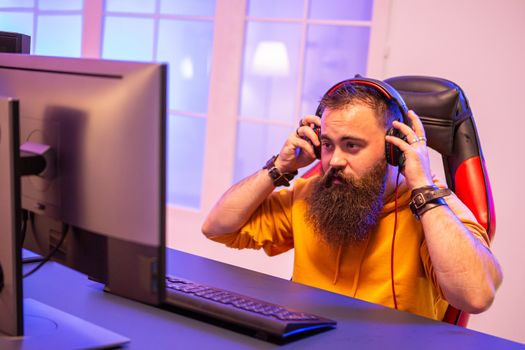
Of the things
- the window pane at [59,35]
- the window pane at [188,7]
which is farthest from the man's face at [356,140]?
the window pane at [59,35]

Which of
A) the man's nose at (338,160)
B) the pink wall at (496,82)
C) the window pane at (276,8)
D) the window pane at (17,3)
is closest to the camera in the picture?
the man's nose at (338,160)

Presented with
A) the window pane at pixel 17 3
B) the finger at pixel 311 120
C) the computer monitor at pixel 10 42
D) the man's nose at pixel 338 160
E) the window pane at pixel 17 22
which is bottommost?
the man's nose at pixel 338 160

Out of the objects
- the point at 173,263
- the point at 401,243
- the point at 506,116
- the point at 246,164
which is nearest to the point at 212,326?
the point at 173,263

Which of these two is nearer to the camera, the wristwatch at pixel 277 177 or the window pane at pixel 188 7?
the wristwatch at pixel 277 177

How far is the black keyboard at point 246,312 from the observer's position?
1.27 metres

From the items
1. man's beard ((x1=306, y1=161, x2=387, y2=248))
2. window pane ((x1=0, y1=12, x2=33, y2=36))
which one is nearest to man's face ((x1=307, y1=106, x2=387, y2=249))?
man's beard ((x1=306, y1=161, x2=387, y2=248))

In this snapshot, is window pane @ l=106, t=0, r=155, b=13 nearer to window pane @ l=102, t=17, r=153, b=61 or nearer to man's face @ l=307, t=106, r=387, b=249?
window pane @ l=102, t=17, r=153, b=61

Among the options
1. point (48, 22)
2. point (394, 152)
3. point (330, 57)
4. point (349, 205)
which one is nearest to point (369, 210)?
point (349, 205)

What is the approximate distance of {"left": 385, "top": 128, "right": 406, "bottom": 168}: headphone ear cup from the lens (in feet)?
5.89

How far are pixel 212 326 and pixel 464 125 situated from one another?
1030mm

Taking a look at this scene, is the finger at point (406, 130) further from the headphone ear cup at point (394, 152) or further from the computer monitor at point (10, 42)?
the computer monitor at point (10, 42)

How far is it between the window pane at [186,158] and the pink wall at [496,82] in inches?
58.1

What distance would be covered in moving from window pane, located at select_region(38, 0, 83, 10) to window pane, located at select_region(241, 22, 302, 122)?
1323 mm

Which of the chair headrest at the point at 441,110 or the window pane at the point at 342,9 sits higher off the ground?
the window pane at the point at 342,9
